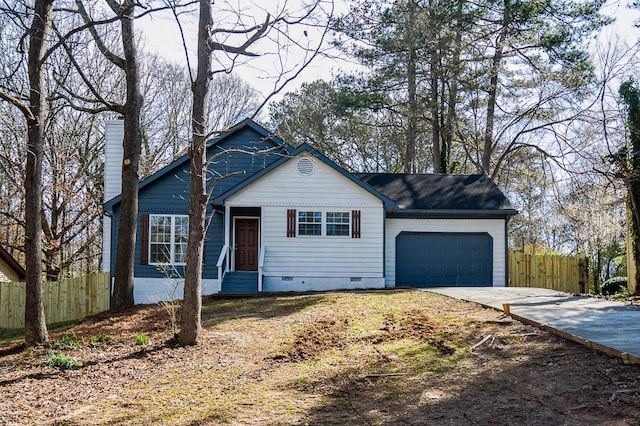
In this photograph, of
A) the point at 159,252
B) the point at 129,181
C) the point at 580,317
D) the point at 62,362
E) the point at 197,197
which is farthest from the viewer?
the point at 159,252

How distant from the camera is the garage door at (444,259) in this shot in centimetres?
1806

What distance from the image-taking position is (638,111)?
15336 millimetres

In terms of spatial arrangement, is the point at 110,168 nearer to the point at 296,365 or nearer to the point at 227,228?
the point at 227,228

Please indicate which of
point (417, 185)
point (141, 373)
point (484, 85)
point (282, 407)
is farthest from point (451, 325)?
point (484, 85)

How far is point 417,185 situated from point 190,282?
1258 cm

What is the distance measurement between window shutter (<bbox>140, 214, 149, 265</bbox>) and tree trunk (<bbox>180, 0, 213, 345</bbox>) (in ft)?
30.1

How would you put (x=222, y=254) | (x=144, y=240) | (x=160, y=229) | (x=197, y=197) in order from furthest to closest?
(x=160, y=229) < (x=144, y=240) < (x=222, y=254) < (x=197, y=197)

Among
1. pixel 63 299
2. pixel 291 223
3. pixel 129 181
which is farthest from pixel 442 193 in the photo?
pixel 63 299

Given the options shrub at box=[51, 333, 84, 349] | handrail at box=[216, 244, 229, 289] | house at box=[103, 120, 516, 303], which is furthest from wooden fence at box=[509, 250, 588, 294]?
Result: shrub at box=[51, 333, 84, 349]

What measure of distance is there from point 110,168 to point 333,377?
1348cm

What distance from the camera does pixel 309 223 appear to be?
17.1 m

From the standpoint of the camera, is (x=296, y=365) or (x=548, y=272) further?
(x=548, y=272)

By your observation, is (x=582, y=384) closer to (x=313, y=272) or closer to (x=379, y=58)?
(x=313, y=272)

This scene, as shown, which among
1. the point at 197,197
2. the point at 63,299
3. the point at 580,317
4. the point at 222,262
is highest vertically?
the point at 197,197
